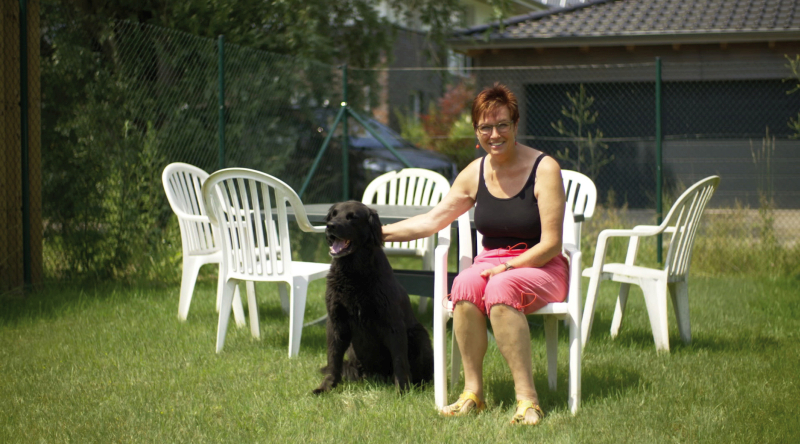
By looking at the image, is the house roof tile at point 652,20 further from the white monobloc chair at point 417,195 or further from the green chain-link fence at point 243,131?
the white monobloc chair at point 417,195

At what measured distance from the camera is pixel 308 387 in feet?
12.3

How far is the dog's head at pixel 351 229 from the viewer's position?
3381mm

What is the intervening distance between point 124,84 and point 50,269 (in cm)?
181

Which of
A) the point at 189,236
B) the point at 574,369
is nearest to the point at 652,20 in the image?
the point at 189,236

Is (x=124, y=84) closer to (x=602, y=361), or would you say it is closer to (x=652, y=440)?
(x=602, y=361)

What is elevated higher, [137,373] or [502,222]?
[502,222]

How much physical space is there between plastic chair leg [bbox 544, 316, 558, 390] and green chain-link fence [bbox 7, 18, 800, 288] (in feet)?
14.0

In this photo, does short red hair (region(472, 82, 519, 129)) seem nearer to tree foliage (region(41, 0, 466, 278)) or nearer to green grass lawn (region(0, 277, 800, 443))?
green grass lawn (region(0, 277, 800, 443))

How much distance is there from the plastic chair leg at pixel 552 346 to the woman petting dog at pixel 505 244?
236mm

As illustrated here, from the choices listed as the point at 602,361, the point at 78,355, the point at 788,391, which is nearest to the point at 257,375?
the point at 78,355

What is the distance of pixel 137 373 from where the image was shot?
13.1ft

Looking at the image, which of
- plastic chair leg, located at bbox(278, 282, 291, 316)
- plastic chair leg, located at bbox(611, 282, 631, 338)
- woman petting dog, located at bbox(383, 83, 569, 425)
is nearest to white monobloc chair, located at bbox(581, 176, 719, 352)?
plastic chair leg, located at bbox(611, 282, 631, 338)

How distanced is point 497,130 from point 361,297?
1.03m

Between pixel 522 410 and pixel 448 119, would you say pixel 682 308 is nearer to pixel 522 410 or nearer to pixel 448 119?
pixel 522 410
